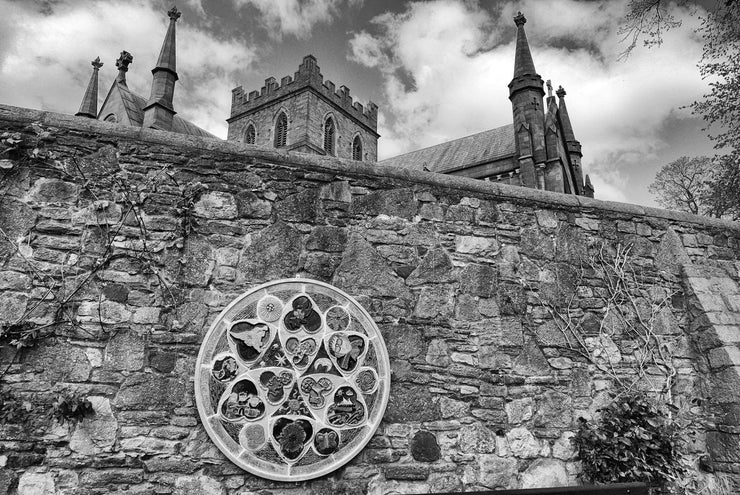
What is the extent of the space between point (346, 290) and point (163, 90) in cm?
1677

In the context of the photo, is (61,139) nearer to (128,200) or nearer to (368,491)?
(128,200)

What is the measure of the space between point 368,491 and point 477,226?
2.25 meters

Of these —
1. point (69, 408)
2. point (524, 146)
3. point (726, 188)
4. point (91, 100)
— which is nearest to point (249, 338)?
point (69, 408)

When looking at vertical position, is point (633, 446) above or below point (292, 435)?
below

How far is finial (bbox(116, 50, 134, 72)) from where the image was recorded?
19.8 m

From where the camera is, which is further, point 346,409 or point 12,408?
point 346,409

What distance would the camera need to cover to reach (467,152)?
2441 centimetres

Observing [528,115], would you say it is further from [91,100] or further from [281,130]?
[91,100]

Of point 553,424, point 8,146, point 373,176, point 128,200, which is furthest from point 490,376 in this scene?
point 8,146

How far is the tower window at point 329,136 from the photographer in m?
27.6

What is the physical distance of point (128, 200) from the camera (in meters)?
3.20

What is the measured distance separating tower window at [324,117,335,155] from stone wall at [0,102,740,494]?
80.0 feet

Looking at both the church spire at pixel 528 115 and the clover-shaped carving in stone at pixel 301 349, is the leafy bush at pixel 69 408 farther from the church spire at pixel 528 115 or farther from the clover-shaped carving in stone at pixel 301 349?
the church spire at pixel 528 115

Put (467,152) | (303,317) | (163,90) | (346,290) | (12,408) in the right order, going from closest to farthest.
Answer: (12,408)
(303,317)
(346,290)
(163,90)
(467,152)
